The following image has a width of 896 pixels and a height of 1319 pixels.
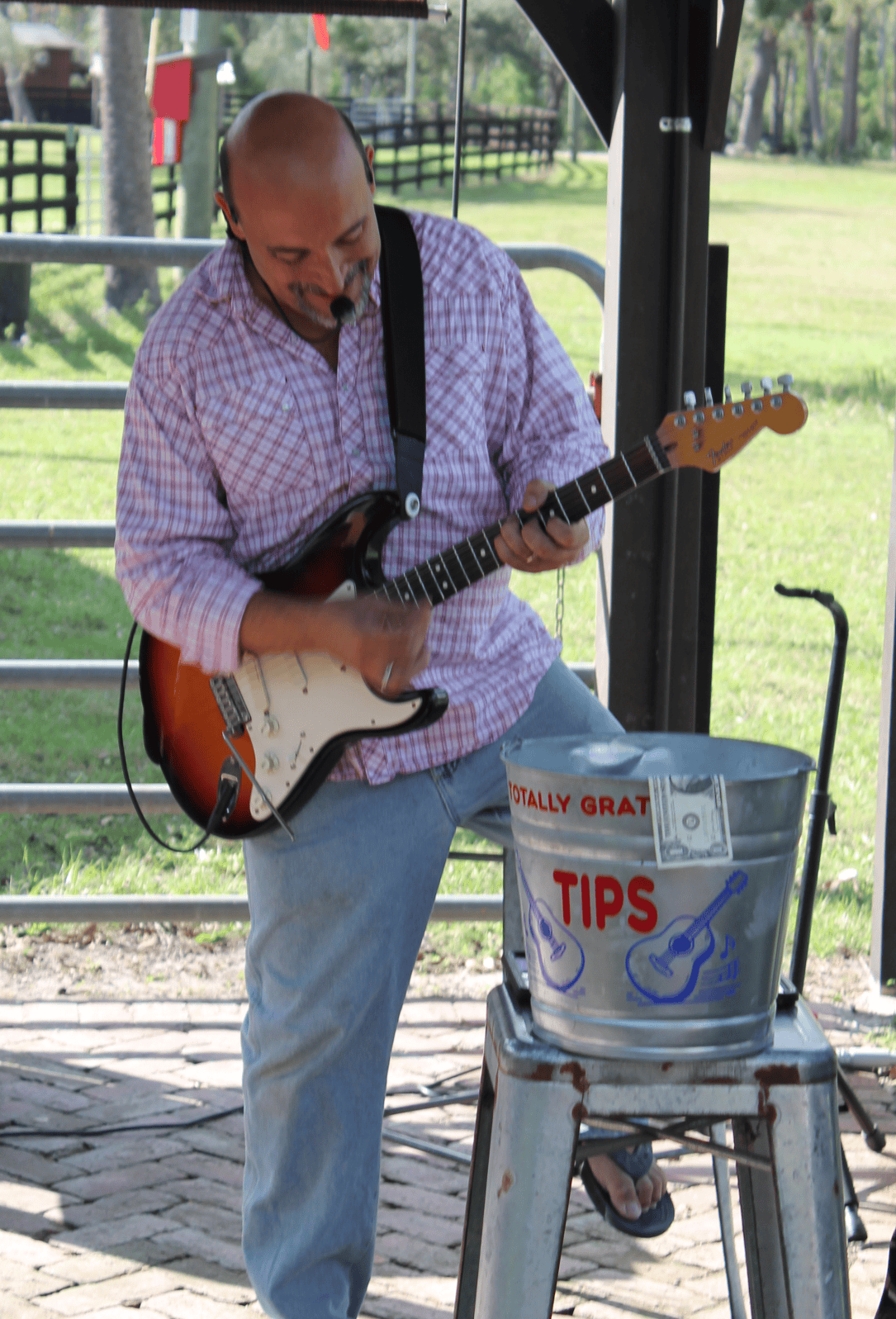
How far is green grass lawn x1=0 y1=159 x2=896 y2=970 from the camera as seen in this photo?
5.52 m

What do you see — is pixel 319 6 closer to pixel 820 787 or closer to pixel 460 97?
pixel 460 97

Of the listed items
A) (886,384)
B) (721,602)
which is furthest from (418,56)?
(721,602)

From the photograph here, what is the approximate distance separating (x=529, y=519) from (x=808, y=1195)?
3.54 feet

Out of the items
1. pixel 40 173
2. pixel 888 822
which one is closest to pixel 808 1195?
pixel 888 822

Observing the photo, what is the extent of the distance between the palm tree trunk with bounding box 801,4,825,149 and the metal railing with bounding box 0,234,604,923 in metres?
50.3

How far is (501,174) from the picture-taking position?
37125 mm

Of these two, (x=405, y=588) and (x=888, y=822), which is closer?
(x=405, y=588)

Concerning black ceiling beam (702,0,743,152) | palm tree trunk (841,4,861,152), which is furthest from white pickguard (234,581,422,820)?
palm tree trunk (841,4,861,152)

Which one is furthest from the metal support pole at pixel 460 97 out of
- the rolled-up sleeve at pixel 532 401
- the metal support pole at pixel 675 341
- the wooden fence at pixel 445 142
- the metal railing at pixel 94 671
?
the wooden fence at pixel 445 142

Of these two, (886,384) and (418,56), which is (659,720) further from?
(418,56)

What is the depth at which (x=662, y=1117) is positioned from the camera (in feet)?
6.21

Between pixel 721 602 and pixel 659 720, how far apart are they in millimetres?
5997

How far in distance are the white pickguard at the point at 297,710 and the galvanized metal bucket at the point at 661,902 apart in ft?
2.01

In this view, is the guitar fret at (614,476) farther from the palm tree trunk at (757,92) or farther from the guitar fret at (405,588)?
the palm tree trunk at (757,92)
